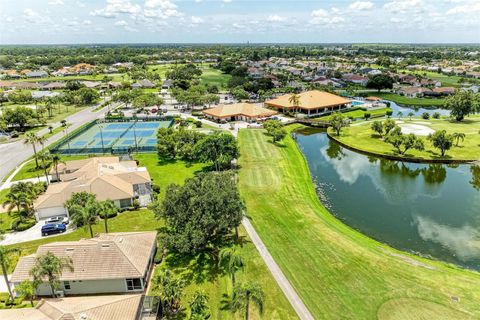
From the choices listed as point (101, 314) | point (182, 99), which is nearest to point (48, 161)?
point (101, 314)

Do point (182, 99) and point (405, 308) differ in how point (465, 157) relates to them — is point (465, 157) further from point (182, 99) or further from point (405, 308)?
point (182, 99)

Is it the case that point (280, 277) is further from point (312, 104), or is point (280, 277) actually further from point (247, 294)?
point (312, 104)

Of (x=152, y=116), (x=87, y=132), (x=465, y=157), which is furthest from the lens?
(x=152, y=116)

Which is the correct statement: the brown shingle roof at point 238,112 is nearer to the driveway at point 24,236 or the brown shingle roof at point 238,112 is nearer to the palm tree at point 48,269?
the driveway at point 24,236

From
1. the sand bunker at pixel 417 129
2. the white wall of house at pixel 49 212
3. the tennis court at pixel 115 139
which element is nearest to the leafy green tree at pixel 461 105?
the sand bunker at pixel 417 129

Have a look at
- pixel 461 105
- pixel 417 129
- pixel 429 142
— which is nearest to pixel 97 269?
pixel 429 142

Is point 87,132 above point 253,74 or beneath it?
beneath
